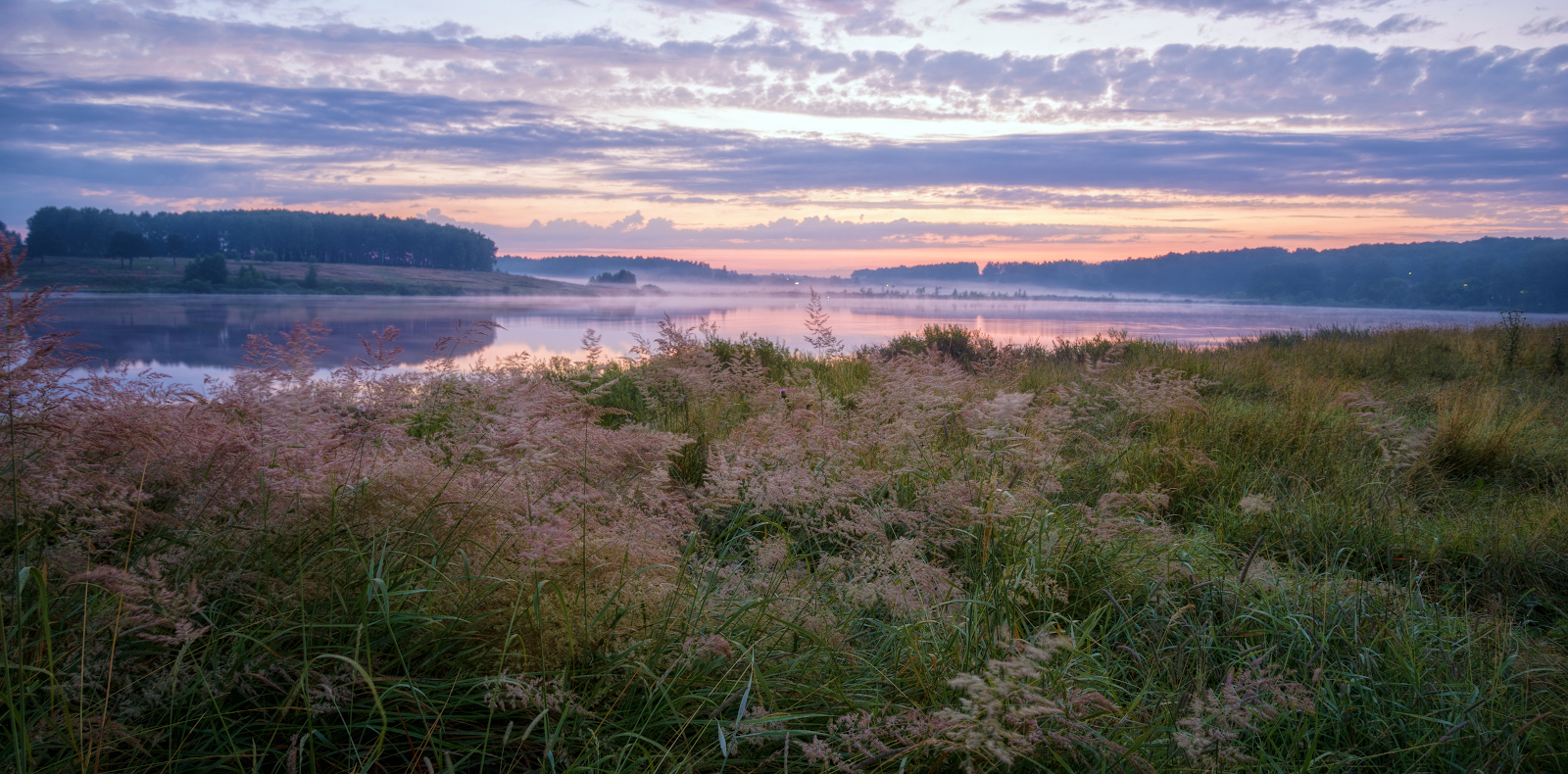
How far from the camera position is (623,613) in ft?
6.21

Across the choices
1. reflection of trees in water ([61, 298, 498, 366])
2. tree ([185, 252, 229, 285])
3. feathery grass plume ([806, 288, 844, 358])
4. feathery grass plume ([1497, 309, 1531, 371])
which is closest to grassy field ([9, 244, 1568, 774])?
feathery grass plume ([806, 288, 844, 358])

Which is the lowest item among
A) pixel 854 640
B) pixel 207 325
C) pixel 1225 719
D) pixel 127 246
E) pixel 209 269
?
pixel 854 640

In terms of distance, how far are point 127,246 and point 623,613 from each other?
662 inches

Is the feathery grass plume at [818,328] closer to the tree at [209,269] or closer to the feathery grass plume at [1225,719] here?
the feathery grass plume at [1225,719]

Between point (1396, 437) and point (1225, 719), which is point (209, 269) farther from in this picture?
Answer: point (1396, 437)

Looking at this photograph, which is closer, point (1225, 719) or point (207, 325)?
point (1225, 719)

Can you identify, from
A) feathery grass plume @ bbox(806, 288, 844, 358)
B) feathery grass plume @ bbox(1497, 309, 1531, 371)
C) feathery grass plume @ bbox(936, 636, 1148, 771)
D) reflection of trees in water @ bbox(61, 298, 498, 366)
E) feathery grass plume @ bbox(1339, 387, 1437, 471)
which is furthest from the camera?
feathery grass plume @ bbox(1497, 309, 1531, 371)

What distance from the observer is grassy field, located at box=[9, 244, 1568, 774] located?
158 centimetres

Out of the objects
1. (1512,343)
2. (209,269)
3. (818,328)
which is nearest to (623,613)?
(818,328)

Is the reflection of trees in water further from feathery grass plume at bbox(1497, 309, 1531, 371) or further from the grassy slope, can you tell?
feathery grass plume at bbox(1497, 309, 1531, 371)

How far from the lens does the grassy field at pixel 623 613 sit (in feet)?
5.17

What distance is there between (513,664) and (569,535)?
0.35 meters

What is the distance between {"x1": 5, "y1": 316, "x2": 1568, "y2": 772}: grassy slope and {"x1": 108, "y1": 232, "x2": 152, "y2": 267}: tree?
14303 millimetres

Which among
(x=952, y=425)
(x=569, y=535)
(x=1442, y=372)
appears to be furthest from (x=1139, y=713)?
(x=1442, y=372)
